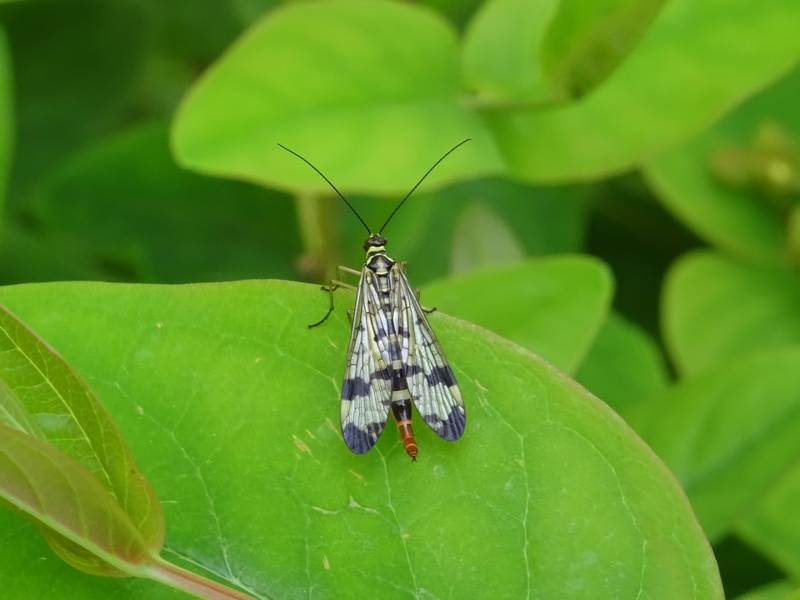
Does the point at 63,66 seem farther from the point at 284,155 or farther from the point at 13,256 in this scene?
the point at 284,155

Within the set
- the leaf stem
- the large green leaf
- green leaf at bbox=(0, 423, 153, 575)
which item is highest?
the large green leaf

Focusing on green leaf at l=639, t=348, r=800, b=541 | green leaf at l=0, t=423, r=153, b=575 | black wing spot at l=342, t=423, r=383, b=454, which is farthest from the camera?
green leaf at l=639, t=348, r=800, b=541

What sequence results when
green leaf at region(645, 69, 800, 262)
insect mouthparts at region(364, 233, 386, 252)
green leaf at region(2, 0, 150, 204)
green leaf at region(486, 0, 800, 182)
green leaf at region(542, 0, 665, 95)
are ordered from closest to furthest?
green leaf at region(542, 0, 665, 95), green leaf at region(486, 0, 800, 182), insect mouthparts at region(364, 233, 386, 252), green leaf at region(645, 69, 800, 262), green leaf at region(2, 0, 150, 204)

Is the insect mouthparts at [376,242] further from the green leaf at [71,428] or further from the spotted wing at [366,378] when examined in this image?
the green leaf at [71,428]

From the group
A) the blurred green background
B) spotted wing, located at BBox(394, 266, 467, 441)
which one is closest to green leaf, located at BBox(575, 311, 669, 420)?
the blurred green background

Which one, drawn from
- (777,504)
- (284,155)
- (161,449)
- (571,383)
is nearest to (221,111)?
(284,155)

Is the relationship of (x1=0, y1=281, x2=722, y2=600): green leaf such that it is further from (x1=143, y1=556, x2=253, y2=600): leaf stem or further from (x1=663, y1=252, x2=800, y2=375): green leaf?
(x1=663, y1=252, x2=800, y2=375): green leaf

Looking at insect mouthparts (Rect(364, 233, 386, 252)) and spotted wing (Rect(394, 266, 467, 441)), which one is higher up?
insect mouthparts (Rect(364, 233, 386, 252))
